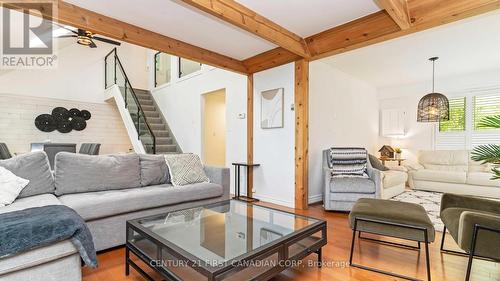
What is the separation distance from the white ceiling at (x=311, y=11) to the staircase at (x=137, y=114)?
11.8 feet

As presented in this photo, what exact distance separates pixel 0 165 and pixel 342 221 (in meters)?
3.78

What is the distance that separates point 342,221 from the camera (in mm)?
3330

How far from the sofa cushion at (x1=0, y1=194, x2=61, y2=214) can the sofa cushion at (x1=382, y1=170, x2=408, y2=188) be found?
14.6 feet

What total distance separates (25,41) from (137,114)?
105 inches

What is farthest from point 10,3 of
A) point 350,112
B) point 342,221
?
point 350,112

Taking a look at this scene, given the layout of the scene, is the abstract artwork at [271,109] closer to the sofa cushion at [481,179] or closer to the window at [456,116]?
the sofa cushion at [481,179]

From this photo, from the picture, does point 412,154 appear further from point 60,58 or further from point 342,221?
point 60,58

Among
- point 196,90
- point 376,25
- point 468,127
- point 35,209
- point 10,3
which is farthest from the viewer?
point 196,90

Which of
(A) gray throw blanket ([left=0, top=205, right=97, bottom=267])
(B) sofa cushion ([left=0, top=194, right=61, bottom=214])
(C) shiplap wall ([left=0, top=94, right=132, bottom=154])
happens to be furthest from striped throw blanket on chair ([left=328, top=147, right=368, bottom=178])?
(C) shiplap wall ([left=0, top=94, right=132, bottom=154])

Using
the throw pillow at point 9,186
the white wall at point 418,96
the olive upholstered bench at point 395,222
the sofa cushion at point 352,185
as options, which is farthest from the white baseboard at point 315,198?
the throw pillow at point 9,186

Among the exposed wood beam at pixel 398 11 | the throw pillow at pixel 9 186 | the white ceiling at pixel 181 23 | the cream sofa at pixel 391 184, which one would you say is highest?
the white ceiling at pixel 181 23

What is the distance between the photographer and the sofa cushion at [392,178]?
425 centimetres

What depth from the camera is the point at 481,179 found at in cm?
457

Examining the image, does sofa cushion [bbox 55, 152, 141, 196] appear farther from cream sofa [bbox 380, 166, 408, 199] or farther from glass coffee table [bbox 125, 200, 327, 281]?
cream sofa [bbox 380, 166, 408, 199]
